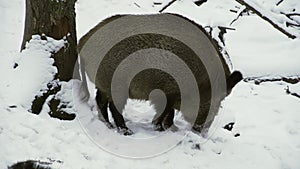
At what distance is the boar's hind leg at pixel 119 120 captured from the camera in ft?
11.6

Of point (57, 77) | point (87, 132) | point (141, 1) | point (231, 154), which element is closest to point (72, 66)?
point (57, 77)

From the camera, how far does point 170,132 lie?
365cm

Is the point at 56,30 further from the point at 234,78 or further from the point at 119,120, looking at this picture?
the point at 234,78

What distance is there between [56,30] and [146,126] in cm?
112

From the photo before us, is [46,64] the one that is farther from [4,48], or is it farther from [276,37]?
[276,37]

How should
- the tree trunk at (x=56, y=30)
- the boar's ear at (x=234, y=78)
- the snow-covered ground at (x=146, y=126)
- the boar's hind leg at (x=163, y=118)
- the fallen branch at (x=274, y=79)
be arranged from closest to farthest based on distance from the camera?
the snow-covered ground at (x=146, y=126), the tree trunk at (x=56, y=30), the boar's ear at (x=234, y=78), the boar's hind leg at (x=163, y=118), the fallen branch at (x=274, y=79)

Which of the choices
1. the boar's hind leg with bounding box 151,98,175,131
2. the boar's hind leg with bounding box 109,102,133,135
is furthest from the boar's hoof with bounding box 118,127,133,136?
the boar's hind leg with bounding box 151,98,175,131

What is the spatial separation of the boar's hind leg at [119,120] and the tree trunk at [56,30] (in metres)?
0.37

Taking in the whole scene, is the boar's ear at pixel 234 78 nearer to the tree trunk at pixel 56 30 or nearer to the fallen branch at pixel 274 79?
the fallen branch at pixel 274 79

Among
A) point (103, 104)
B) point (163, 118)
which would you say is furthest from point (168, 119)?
point (103, 104)

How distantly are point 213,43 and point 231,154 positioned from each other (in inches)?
35.5

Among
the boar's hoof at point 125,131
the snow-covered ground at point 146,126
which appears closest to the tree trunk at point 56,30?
the snow-covered ground at point 146,126

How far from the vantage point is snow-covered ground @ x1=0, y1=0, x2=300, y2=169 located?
2.94 meters

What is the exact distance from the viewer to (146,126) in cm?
374
